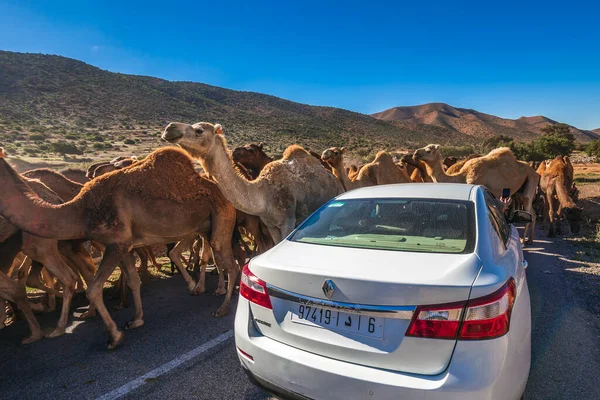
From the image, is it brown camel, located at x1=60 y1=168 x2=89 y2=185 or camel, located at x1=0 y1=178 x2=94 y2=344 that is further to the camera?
brown camel, located at x1=60 y1=168 x2=89 y2=185

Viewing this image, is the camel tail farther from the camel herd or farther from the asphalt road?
the asphalt road

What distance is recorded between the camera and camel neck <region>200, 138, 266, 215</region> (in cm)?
545

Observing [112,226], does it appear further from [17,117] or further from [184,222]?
[17,117]

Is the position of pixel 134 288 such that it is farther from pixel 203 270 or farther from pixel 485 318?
pixel 485 318

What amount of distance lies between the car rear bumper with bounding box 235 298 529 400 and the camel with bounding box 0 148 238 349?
2.73 meters

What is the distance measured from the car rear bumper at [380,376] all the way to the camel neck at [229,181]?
3071 mm

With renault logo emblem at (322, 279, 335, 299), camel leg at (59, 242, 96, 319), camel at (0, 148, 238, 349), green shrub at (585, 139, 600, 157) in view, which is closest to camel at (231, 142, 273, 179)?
camel at (0, 148, 238, 349)

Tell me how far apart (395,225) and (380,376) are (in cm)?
154

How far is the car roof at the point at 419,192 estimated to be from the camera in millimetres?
3643

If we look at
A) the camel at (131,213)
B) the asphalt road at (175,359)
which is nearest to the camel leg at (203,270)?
the camel at (131,213)

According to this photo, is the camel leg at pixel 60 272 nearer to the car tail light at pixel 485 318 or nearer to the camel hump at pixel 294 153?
the camel hump at pixel 294 153

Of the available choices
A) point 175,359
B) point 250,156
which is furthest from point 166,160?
point 175,359

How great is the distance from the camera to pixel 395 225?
351cm

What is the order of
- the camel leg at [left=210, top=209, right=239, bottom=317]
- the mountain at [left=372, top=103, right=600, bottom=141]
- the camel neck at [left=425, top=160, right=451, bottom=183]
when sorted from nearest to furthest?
the camel leg at [left=210, top=209, right=239, bottom=317]
the camel neck at [left=425, top=160, right=451, bottom=183]
the mountain at [left=372, top=103, right=600, bottom=141]
